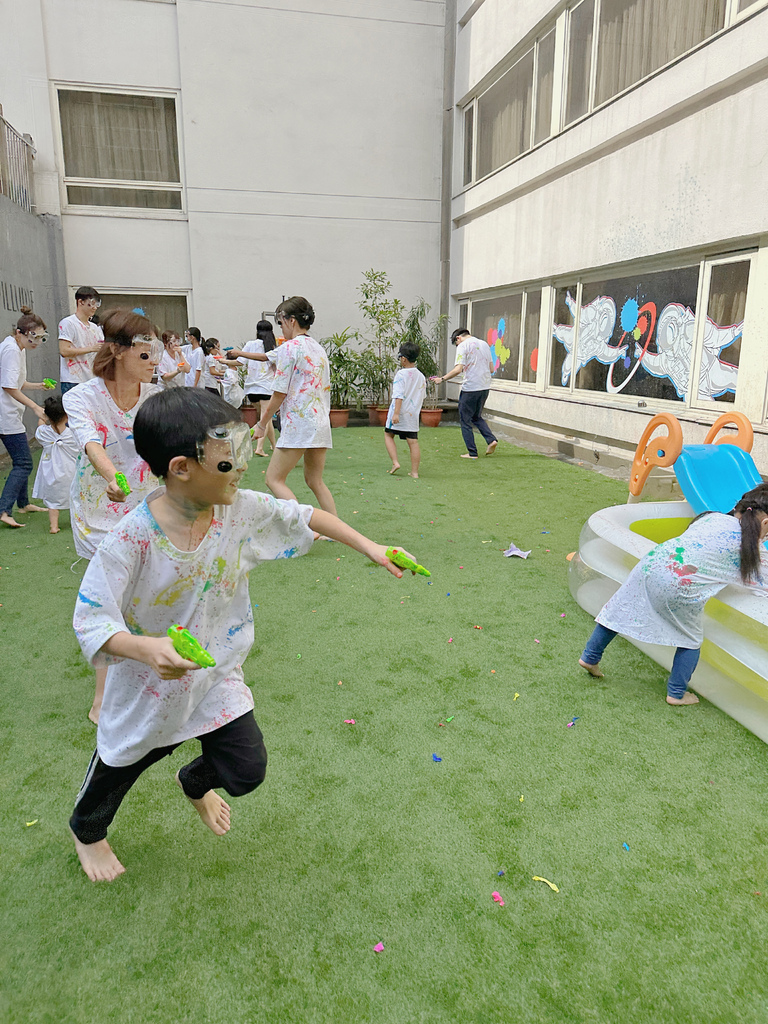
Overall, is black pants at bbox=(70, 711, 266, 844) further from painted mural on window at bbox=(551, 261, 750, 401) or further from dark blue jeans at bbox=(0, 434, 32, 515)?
painted mural on window at bbox=(551, 261, 750, 401)

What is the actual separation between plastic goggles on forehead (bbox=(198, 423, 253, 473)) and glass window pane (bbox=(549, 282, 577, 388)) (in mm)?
8954

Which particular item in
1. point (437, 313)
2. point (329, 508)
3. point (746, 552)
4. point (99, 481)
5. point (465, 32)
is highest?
point (465, 32)

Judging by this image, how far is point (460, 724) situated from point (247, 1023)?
1491mm

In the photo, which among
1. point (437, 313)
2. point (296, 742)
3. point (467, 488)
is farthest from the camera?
point (437, 313)

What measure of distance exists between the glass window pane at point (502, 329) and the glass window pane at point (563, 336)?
4.15 feet

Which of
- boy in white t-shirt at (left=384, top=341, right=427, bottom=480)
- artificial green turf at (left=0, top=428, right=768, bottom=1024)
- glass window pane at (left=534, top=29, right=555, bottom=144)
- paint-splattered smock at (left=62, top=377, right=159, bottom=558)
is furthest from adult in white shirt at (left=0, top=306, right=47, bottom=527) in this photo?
glass window pane at (left=534, top=29, right=555, bottom=144)

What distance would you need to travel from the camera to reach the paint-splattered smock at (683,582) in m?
2.99

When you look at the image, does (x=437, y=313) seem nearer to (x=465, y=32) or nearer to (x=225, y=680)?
(x=465, y=32)

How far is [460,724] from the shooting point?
9.77 feet

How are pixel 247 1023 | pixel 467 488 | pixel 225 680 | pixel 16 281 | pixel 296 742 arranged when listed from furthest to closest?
pixel 16 281 → pixel 467 488 → pixel 296 742 → pixel 225 680 → pixel 247 1023

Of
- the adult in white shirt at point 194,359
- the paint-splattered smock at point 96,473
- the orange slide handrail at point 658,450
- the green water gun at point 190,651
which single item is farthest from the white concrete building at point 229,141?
the green water gun at point 190,651

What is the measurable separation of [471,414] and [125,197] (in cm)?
817

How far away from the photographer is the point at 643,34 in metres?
7.89

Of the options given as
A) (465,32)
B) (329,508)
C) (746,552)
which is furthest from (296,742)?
(465,32)
